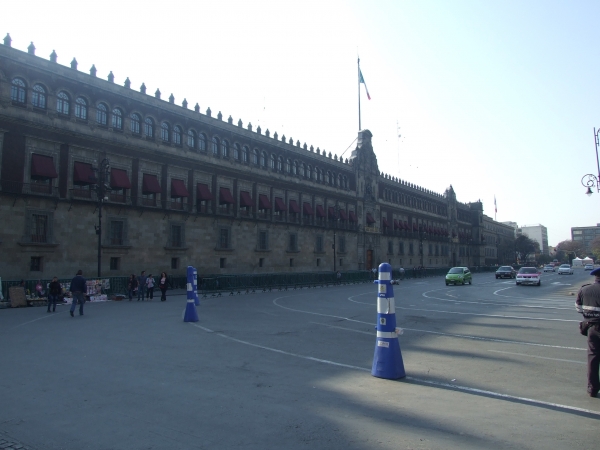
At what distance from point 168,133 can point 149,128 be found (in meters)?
1.77

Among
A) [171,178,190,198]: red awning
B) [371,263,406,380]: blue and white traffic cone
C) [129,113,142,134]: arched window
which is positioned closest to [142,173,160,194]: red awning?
[171,178,190,198]: red awning

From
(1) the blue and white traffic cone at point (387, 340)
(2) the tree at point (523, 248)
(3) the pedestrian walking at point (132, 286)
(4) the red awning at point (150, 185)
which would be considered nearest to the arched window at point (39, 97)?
(4) the red awning at point (150, 185)

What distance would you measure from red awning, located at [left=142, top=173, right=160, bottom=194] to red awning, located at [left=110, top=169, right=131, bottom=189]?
1679 mm

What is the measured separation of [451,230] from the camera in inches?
3807

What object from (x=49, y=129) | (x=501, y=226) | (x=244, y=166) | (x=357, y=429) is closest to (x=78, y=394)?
(x=357, y=429)

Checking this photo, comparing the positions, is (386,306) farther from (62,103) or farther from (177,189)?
(177,189)

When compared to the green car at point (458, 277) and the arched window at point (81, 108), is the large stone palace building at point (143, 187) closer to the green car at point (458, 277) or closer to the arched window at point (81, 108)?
the arched window at point (81, 108)

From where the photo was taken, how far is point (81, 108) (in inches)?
1232

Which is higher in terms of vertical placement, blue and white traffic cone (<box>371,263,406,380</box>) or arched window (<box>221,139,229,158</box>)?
arched window (<box>221,139,229,158</box>)

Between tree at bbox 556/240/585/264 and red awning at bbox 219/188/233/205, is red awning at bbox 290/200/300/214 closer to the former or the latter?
red awning at bbox 219/188/233/205

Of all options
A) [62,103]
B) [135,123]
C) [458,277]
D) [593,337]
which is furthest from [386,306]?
[458,277]

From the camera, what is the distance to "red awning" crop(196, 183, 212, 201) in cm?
3891

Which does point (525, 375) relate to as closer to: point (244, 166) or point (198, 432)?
point (198, 432)

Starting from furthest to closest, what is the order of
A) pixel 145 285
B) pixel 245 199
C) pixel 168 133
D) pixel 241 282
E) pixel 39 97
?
pixel 245 199 → pixel 168 133 → pixel 241 282 → pixel 39 97 → pixel 145 285
